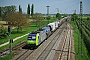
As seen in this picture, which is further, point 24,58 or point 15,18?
point 15,18

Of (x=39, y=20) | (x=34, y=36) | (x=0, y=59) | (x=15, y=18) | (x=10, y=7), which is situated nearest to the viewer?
(x=0, y=59)

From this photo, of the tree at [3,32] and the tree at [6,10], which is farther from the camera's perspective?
the tree at [6,10]

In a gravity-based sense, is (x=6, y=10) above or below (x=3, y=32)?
above

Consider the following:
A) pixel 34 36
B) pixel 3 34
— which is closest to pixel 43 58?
pixel 34 36

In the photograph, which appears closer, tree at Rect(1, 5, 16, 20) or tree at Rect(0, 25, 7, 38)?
tree at Rect(0, 25, 7, 38)

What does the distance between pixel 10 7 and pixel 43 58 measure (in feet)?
342

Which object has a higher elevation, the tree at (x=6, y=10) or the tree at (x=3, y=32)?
the tree at (x=6, y=10)

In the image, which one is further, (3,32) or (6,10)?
(6,10)

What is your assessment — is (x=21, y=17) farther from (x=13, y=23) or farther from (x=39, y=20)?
(x=39, y=20)

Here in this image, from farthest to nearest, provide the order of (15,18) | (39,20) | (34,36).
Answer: (39,20) → (15,18) → (34,36)

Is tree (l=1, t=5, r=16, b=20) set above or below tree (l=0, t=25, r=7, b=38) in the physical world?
above

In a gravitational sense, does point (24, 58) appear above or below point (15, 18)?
below

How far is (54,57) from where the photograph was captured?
27.6 meters

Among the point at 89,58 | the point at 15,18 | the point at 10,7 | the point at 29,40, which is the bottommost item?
the point at 89,58
